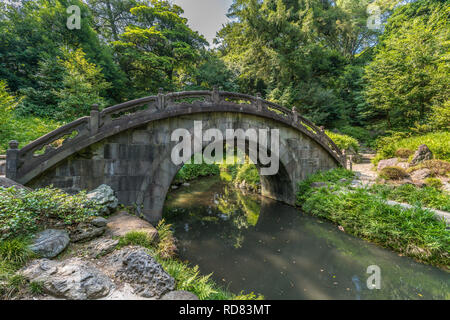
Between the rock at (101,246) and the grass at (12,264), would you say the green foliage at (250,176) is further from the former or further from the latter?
the grass at (12,264)

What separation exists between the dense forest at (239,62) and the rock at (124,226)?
6388mm

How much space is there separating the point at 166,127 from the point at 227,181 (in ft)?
34.4

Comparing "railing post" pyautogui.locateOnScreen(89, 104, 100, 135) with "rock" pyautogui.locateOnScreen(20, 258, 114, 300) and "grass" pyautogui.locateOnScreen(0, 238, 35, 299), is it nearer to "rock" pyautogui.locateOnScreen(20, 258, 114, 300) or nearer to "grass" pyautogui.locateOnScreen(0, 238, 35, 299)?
"grass" pyautogui.locateOnScreen(0, 238, 35, 299)

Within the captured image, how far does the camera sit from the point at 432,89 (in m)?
11.9

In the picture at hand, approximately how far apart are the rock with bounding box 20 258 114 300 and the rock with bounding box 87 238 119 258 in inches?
17.5

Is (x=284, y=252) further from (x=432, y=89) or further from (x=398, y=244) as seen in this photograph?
(x=432, y=89)

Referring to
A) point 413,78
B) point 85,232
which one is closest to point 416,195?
point 85,232

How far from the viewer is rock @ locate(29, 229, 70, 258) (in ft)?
8.42

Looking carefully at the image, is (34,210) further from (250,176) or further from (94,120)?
(250,176)

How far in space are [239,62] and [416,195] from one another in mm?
17743

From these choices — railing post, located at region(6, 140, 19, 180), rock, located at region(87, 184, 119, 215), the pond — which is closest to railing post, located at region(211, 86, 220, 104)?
rock, located at region(87, 184, 119, 215)

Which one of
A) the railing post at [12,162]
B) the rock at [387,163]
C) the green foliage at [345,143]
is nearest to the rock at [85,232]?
the railing post at [12,162]

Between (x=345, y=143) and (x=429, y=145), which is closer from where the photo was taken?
(x=429, y=145)

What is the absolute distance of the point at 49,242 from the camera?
8.80 ft
